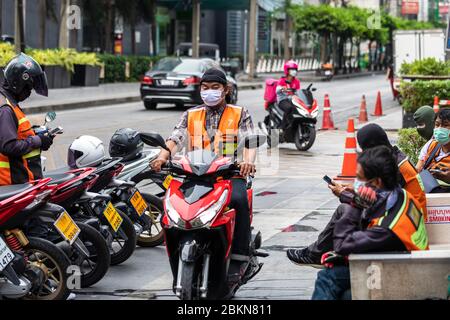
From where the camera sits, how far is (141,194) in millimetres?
9562

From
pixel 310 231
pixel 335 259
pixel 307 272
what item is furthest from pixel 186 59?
pixel 335 259

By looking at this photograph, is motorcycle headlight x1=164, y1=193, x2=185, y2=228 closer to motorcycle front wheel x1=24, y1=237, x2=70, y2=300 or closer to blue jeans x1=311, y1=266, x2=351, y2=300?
motorcycle front wheel x1=24, y1=237, x2=70, y2=300

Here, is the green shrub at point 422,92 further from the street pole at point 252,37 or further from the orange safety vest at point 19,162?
the street pole at point 252,37

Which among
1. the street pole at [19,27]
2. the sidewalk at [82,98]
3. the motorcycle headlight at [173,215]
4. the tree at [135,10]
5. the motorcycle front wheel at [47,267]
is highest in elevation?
the tree at [135,10]

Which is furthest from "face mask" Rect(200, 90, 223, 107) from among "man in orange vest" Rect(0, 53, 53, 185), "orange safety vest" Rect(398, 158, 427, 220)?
"orange safety vest" Rect(398, 158, 427, 220)

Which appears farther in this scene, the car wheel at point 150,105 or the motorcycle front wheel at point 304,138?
the car wheel at point 150,105

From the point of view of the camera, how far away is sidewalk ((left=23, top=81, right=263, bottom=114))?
2669 centimetres

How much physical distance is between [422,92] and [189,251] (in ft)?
48.6

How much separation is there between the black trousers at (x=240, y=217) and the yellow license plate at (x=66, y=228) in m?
1.14

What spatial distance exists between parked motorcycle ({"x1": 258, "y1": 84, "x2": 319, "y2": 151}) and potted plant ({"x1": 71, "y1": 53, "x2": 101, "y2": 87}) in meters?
17.3

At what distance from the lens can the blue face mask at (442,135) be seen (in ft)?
28.3

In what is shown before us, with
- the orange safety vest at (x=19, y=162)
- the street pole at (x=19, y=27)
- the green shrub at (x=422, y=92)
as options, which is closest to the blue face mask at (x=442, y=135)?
the orange safety vest at (x=19, y=162)

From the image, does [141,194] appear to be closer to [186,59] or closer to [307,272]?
[307,272]
